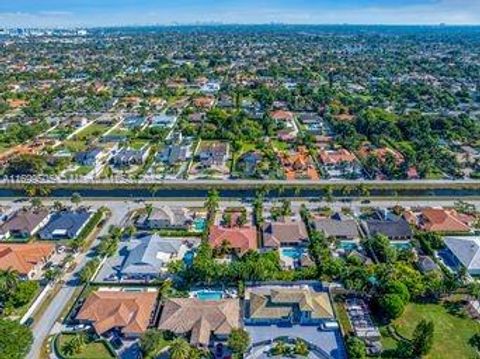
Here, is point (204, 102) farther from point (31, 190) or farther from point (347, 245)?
point (347, 245)

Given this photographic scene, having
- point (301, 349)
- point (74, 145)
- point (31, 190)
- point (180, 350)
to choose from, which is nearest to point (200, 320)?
point (180, 350)

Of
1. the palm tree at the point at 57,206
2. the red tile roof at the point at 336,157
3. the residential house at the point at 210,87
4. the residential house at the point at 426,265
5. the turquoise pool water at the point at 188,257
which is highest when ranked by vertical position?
the residential house at the point at 210,87

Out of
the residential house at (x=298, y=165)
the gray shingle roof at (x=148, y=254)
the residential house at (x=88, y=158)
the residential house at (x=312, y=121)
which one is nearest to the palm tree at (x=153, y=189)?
the gray shingle roof at (x=148, y=254)

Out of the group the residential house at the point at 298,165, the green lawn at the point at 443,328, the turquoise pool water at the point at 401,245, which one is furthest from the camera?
the residential house at the point at 298,165

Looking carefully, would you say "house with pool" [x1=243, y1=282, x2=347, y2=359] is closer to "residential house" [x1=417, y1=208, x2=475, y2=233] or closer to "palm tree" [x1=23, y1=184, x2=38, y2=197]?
"residential house" [x1=417, y1=208, x2=475, y2=233]

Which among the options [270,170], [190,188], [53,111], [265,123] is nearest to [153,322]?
[190,188]

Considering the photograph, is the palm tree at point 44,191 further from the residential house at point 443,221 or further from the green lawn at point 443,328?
the residential house at point 443,221
